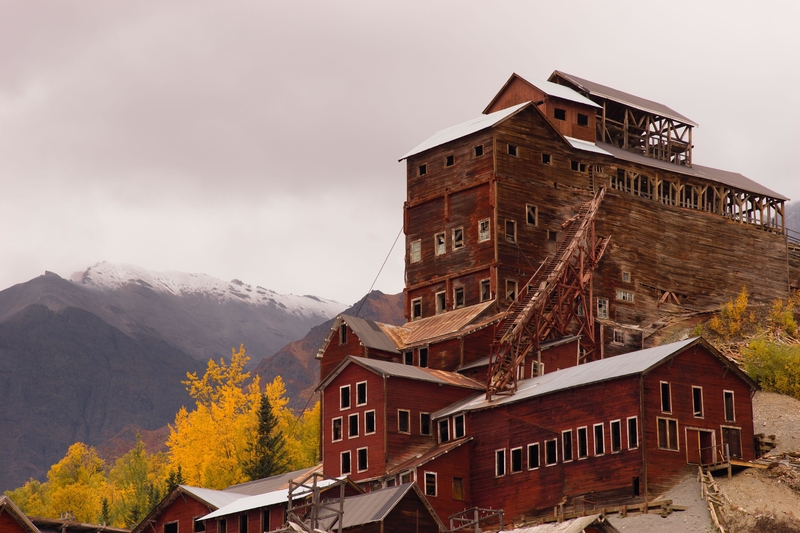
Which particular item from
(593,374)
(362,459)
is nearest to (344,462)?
(362,459)

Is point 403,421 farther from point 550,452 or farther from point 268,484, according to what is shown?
point 268,484

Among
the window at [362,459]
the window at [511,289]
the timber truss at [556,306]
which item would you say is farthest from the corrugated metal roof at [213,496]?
the window at [511,289]

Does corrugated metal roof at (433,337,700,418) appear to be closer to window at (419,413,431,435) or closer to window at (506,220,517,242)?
window at (419,413,431,435)

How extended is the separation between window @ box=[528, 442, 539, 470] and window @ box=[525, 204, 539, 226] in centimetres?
2218

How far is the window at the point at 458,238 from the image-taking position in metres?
85.2

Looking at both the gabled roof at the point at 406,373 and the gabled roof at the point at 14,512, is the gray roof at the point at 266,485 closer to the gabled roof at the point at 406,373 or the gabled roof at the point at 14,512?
the gabled roof at the point at 406,373

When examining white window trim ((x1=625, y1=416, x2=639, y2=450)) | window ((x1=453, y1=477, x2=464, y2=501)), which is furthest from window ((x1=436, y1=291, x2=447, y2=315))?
white window trim ((x1=625, y1=416, x2=639, y2=450))

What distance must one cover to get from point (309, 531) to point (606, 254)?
40527mm

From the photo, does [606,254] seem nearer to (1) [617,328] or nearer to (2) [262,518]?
(1) [617,328]

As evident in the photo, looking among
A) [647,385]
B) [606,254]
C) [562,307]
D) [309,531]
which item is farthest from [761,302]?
[309,531]

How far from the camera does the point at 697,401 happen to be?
6412 centimetres

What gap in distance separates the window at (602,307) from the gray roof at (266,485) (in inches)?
836

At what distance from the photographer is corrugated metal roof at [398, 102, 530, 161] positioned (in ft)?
285

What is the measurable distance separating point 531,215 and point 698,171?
64.0ft
